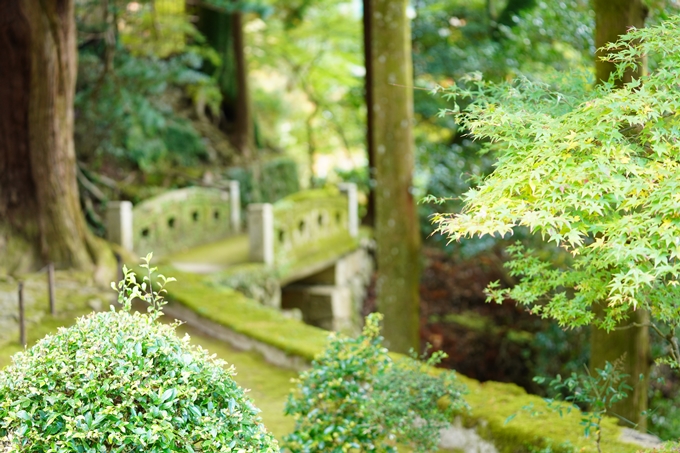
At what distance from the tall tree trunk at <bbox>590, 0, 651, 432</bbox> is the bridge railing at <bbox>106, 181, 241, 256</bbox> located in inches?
310

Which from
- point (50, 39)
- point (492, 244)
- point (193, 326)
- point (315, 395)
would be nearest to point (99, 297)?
point (193, 326)

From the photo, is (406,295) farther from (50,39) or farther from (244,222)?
(244,222)

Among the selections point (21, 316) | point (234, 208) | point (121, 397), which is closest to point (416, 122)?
point (234, 208)

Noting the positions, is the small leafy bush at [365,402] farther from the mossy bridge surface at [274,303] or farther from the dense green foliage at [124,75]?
the dense green foliage at [124,75]

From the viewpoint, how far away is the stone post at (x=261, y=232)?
488 inches

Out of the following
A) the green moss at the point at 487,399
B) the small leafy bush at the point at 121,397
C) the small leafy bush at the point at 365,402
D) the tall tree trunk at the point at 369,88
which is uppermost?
the tall tree trunk at the point at 369,88

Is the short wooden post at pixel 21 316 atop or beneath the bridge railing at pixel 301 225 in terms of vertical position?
beneath

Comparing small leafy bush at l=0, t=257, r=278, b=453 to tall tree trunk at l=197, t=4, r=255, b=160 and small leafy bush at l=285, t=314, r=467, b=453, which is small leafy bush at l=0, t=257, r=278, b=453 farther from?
tall tree trunk at l=197, t=4, r=255, b=160

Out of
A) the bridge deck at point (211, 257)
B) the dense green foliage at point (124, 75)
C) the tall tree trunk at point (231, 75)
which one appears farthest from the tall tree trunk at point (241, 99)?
the bridge deck at point (211, 257)

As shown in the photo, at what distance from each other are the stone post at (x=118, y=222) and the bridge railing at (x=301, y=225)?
203 cm

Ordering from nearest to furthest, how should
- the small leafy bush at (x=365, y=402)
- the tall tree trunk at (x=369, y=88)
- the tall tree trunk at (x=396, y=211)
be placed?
the small leafy bush at (x=365, y=402), the tall tree trunk at (x=396, y=211), the tall tree trunk at (x=369, y=88)

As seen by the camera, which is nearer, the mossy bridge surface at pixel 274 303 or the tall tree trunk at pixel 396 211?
the mossy bridge surface at pixel 274 303

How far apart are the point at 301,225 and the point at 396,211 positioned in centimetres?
463

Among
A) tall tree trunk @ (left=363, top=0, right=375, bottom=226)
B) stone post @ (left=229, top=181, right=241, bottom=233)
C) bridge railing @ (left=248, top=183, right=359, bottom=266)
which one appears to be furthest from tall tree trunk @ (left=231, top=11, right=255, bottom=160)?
bridge railing @ (left=248, top=183, right=359, bottom=266)
